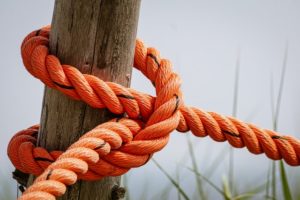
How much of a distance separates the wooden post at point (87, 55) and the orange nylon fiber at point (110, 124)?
3cm

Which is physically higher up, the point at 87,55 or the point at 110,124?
the point at 87,55

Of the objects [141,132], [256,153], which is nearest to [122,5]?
[141,132]

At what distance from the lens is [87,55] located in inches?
60.1

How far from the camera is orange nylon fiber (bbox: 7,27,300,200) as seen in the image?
57.6 inches

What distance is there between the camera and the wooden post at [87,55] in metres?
1.50

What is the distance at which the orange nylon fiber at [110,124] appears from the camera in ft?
4.80

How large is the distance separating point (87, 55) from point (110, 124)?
0.68 feet

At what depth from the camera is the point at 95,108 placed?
157 cm

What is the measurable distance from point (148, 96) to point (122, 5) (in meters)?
0.30

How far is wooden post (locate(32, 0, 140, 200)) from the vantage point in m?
1.50

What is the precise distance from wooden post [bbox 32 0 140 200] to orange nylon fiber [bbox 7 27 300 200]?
33 millimetres

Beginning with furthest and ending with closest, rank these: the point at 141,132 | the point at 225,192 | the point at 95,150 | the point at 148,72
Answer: the point at 225,192
the point at 148,72
the point at 141,132
the point at 95,150

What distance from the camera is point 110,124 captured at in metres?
1.54

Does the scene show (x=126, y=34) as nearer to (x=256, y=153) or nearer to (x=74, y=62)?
(x=74, y=62)
